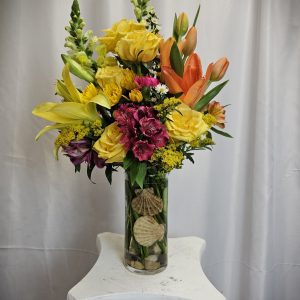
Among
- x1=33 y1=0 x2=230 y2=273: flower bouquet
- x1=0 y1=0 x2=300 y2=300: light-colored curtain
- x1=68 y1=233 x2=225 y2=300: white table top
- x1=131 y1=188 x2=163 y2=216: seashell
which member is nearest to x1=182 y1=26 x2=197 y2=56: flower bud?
x1=33 y1=0 x2=230 y2=273: flower bouquet

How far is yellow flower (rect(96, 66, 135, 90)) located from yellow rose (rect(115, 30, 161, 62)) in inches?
1.3

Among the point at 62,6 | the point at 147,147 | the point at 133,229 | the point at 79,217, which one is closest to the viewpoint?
the point at 147,147

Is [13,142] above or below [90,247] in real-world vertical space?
above

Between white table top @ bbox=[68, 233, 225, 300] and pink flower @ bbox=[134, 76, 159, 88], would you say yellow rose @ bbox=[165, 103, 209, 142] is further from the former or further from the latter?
white table top @ bbox=[68, 233, 225, 300]

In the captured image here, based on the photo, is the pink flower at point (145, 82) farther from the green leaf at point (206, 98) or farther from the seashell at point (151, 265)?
the seashell at point (151, 265)

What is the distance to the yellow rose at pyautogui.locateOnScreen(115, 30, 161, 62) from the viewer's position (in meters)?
0.77

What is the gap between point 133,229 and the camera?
902mm

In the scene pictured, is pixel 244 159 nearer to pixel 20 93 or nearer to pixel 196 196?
pixel 196 196

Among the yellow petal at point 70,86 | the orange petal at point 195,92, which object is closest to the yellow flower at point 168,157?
the orange petal at point 195,92

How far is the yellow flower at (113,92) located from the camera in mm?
796

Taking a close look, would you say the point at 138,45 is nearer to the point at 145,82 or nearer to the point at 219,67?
the point at 145,82

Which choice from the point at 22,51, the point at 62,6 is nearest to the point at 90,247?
the point at 22,51

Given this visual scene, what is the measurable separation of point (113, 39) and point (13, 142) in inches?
25.0

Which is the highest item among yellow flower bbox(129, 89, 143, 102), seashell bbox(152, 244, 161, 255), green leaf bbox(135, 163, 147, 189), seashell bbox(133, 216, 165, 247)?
yellow flower bbox(129, 89, 143, 102)
